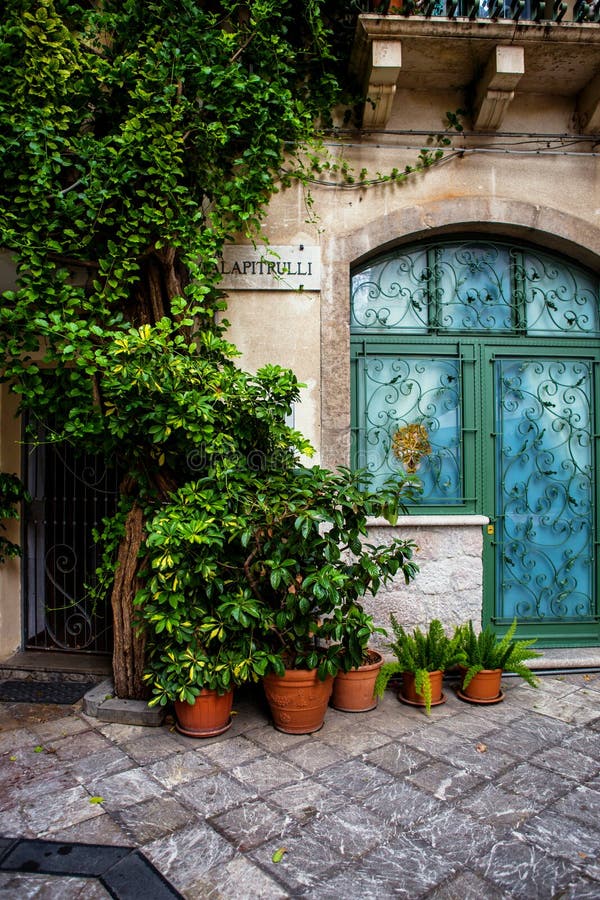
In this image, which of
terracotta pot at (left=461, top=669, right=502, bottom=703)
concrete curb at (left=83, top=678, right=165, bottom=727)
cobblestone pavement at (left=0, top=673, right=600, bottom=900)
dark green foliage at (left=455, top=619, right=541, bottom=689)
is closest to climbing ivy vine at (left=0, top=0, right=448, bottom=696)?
concrete curb at (left=83, top=678, right=165, bottom=727)

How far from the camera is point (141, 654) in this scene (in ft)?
13.3

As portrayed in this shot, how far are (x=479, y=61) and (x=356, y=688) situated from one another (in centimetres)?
460

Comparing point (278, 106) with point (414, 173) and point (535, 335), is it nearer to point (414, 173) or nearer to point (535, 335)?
point (414, 173)

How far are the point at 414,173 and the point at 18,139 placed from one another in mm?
2833

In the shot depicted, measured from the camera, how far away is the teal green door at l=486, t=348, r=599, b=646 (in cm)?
491

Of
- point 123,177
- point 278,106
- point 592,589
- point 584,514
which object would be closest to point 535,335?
point 584,514

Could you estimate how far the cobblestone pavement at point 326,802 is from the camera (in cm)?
240

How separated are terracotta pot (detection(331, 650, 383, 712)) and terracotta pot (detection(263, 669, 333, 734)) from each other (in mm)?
292

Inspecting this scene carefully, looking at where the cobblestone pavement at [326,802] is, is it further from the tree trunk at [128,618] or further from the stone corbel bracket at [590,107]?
the stone corbel bracket at [590,107]

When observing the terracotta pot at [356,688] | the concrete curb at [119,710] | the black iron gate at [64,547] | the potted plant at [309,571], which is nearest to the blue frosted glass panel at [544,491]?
the terracotta pot at [356,688]

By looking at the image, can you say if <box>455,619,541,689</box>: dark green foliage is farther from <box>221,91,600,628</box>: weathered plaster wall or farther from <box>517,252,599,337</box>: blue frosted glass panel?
<box>517,252,599,337</box>: blue frosted glass panel

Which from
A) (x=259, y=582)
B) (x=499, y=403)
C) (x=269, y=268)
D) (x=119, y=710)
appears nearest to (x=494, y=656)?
(x=259, y=582)

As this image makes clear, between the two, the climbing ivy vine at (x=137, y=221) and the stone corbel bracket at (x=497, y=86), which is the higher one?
the stone corbel bracket at (x=497, y=86)

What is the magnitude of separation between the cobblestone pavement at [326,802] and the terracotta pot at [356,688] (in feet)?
0.29
